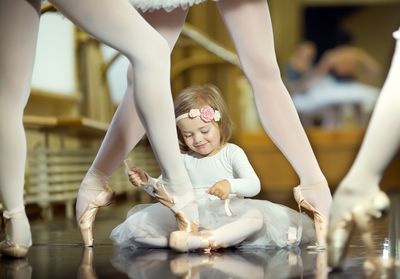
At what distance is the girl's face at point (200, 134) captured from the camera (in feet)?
7.03

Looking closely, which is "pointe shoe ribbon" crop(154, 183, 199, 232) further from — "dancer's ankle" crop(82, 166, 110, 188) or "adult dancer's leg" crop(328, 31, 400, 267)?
"adult dancer's leg" crop(328, 31, 400, 267)

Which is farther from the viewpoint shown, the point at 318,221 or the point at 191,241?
the point at 318,221

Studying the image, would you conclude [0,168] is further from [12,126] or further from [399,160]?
[399,160]

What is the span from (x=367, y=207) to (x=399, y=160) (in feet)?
17.2

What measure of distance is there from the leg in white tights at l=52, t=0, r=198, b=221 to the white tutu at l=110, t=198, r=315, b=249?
23cm

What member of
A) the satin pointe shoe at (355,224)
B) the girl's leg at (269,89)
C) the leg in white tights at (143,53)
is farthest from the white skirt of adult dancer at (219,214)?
the satin pointe shoe at (355,224)

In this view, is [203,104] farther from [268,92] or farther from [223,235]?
[223,235]

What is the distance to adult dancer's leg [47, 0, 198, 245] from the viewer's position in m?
1.81

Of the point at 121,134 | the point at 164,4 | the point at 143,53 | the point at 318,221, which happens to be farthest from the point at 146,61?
the point at 318,221

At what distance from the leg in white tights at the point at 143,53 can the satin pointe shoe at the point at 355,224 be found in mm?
446

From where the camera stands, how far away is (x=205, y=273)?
1.67 meters

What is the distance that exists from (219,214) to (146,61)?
0.46m

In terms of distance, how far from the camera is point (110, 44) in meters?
1.84

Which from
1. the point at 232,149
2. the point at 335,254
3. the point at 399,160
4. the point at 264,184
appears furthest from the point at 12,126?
the point at 399,160
